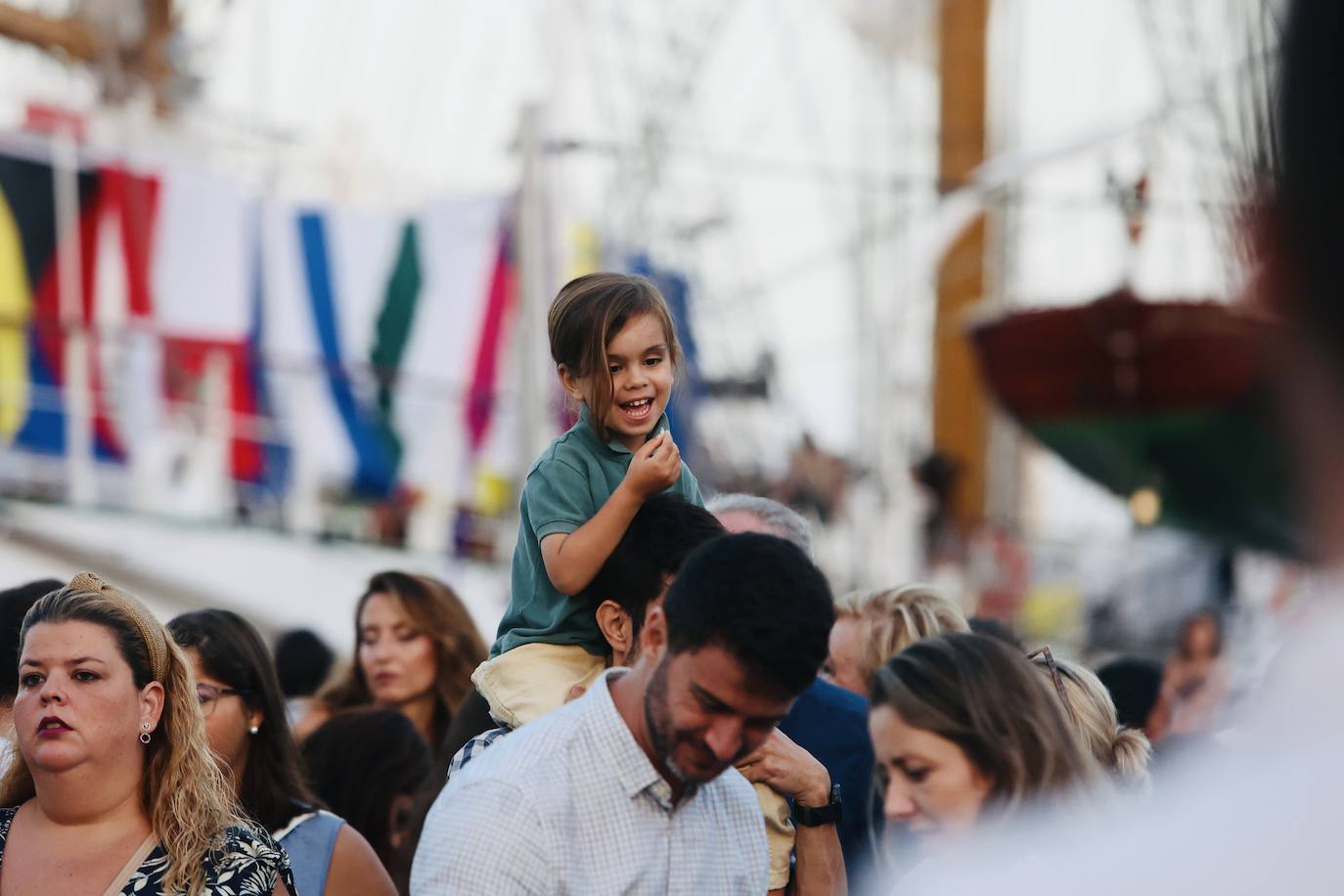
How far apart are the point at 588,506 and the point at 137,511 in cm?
982

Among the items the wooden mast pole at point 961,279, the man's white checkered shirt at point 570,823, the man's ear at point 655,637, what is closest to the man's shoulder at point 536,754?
the man's white checkered shirt at point 570,823

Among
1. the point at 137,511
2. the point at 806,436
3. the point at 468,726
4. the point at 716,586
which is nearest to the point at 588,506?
the point at 716,586

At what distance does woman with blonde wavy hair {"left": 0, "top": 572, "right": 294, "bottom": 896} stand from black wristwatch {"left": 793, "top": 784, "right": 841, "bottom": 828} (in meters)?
0.92

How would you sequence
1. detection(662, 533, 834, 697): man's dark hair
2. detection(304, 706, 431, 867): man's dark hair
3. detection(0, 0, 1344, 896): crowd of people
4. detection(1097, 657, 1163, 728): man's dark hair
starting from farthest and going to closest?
1. detection(1097, 657, 1163, 728): man's dark hair
2. detection(304, 706, 431, 867): man's dark hair
3. detection(662, 533, 834, 697): man's dark hair
4. detection(0, 0, 1344, 896): crowd of people

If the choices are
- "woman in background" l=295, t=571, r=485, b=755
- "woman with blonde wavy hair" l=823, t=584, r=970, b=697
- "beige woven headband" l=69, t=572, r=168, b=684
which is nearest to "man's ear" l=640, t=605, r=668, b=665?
"beige woven headband" l=69, t=572, r=168, b=684

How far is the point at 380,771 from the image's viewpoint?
4.14m

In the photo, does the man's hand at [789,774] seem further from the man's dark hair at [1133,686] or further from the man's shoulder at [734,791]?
the man's dark hair at [1133,686]

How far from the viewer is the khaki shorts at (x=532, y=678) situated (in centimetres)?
255

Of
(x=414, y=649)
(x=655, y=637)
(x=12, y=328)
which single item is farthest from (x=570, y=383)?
(x=12, y=328)

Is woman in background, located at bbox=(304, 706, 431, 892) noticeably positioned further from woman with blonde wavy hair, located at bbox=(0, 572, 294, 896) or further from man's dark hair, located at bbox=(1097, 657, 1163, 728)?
man's dark hair, located at bbox=(1097, 657, 1163, 728)

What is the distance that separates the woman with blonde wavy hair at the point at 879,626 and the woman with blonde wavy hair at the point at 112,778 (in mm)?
1347

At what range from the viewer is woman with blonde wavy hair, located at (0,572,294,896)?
272cm

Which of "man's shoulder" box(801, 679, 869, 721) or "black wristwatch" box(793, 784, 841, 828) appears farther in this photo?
"man's shoulder" box(801, 679, 869, 721)

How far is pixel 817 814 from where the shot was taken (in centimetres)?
256
